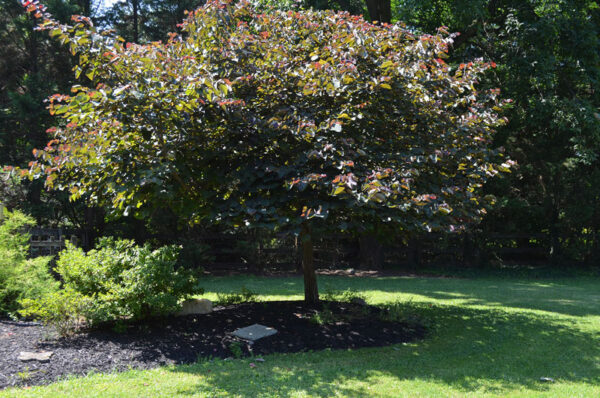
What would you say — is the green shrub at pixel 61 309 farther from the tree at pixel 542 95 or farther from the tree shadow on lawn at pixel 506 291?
the tree at pixel 542 95

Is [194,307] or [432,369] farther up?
[194,307]

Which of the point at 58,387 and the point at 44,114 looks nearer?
the point at 58,387

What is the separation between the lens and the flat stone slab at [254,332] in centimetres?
575

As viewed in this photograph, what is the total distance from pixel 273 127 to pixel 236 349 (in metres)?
2.58

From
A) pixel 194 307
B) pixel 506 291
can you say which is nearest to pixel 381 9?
pixel 506 291

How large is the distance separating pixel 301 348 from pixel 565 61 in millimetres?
11571

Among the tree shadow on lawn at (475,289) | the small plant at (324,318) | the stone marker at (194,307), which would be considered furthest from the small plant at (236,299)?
the small plant at (324,318)

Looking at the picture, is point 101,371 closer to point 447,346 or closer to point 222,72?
point 222,72

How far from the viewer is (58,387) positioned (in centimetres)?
419

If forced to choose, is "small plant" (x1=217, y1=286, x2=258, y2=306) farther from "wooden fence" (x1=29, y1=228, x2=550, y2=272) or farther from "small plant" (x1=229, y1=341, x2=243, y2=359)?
"wooden fence" (x1=29, y1=228, x2=550, y2=272)

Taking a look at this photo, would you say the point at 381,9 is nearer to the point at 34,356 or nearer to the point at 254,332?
the point at 254,332

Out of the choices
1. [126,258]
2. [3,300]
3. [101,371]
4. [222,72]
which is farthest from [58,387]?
[222,72]

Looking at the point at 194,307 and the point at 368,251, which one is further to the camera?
the point at 368,251

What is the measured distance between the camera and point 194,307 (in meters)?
6.91
